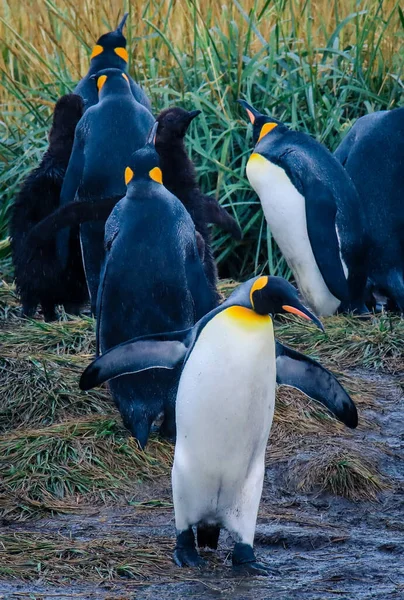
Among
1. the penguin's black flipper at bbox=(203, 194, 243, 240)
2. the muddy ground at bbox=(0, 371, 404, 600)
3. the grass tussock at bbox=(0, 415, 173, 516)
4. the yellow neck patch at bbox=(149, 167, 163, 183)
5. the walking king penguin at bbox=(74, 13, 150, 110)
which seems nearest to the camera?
the muddy ground at bbox=(0, 371, 404, 600)

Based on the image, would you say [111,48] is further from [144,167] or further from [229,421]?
[229,421]

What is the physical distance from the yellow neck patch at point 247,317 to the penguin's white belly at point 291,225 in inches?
105

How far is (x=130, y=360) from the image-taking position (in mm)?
3434

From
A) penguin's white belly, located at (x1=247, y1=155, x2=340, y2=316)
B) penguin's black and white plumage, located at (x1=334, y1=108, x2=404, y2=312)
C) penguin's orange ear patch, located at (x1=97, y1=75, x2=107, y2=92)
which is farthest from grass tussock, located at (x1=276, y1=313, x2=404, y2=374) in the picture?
penguin's orange ear patch, located at (x1=97, y1=75, x2=107, y2=92)

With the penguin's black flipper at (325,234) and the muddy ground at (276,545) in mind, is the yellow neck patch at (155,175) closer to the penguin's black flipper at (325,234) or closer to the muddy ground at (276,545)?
the muddy ground at (276,545)

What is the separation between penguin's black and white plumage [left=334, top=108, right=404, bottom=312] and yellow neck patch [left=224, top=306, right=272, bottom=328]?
2.94 meters

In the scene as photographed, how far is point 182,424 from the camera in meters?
3.33

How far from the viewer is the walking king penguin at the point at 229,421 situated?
128 inches

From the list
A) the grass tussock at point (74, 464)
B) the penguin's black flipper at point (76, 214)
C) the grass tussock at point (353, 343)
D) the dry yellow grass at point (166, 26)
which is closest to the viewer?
the grass tussock at point (74, 464)

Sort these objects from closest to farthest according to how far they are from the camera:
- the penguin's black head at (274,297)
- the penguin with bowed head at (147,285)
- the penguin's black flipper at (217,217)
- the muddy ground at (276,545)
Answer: the muddy ground at (276,545), the penguin's black head at (274,297), the penguin with bowed head at (147,285), the penguin's black flipper at (217,217)

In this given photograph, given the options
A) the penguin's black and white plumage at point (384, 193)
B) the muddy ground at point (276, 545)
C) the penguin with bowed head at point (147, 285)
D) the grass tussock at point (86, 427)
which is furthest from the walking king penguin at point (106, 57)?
the muddy ground at point (276, 545)

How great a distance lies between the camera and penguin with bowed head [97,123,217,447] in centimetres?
423

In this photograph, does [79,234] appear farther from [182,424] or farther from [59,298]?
[182,424]

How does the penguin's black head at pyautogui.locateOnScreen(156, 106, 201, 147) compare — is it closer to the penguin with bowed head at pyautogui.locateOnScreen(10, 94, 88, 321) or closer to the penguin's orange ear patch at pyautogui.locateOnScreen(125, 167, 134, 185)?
the penguin with bowed head at pyautogui.locateOnScreen(10, 94, 88, 321)
